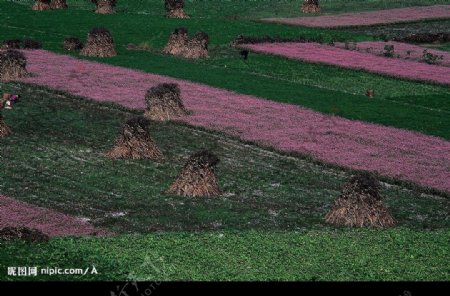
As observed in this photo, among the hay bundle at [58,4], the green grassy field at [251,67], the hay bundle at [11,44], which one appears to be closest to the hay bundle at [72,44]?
the green grassy field at [251,67]

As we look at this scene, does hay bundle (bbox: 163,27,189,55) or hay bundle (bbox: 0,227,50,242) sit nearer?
hay bundle (bbox: 0,227,50,242)

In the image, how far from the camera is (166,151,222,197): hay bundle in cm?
2634

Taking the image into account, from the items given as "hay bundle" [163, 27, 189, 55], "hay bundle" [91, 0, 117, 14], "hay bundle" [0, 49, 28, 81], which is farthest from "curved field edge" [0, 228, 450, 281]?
"hay bundle" [91, 0, 117, 14]

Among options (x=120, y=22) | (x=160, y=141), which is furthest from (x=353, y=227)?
(x=120, y=22)

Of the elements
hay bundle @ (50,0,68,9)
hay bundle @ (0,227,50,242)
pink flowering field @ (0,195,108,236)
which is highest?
hay bundle @ (0,227,50,242)

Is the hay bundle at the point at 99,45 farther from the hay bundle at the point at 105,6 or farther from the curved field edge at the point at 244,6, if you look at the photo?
the curved field edge at the point at 244,6

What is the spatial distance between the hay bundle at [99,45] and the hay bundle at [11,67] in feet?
22.6

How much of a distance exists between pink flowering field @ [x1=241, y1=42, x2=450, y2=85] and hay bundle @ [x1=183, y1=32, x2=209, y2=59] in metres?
4.02

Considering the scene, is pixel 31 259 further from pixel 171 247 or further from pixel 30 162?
pixel 30 162

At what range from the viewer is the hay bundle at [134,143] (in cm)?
2986

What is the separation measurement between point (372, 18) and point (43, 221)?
47698 mm

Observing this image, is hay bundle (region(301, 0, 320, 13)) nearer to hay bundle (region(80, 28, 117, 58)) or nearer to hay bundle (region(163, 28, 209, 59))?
hay bundle (region(163, 28, 209, 59))

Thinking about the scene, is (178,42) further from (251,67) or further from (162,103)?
(162,103)
